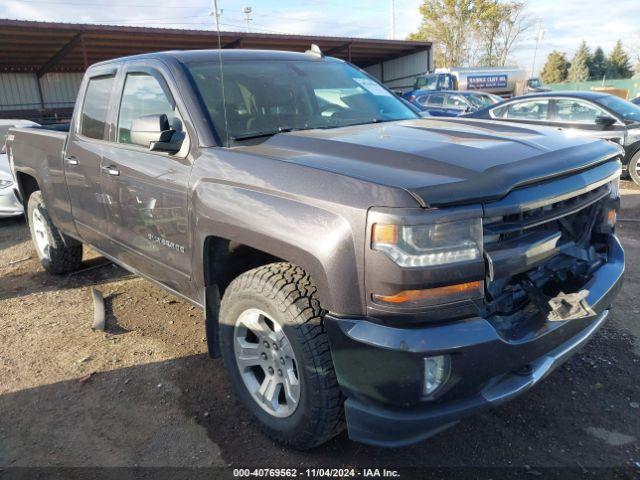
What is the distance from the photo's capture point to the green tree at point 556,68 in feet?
184

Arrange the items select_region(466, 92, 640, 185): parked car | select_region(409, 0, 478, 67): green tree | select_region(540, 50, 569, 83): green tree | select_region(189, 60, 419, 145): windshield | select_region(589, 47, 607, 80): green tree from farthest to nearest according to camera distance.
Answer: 1. select_region(589, 47, 607, 80): green tree
2. select_region(540, 50, 569, 83): green tree
3. select_region(409, 0, 478, 67): green tree
4. select_region(466, 92, 640, 185): parked car
5. select_region(189, 60, 419, 145): windshield

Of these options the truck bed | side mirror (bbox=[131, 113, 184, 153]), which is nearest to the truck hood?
side mirror (bbox=[131, 113, 184, 153])

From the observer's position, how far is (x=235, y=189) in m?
2.50

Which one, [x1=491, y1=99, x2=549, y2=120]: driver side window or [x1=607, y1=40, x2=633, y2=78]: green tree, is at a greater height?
[x1=607, y1=40, x2=633, y2=78]: green tree

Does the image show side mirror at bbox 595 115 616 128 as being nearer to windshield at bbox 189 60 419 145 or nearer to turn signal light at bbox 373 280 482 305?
windshield at bbox 189 60 419 145

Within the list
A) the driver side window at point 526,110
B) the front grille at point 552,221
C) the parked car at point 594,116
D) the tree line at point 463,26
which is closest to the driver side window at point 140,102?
the front grille at point 552,221

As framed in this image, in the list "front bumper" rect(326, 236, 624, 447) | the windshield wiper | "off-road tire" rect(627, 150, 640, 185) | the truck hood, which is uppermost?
the windshield wiper

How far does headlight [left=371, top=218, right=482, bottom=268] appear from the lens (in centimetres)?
191

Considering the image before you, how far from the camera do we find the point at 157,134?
9.20ft

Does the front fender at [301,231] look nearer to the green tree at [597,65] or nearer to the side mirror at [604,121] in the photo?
the side mirror at [604,121]

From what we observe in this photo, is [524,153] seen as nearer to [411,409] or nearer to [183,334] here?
[411,409]

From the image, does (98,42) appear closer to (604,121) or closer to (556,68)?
(604,121)

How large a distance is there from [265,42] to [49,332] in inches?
808

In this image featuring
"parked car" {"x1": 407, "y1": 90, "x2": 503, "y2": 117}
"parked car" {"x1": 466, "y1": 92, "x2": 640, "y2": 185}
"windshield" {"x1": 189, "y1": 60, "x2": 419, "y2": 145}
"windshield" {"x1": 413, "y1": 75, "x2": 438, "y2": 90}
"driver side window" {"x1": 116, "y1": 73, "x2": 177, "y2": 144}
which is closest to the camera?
"windshield" {"x1": 189, "y1": 60, "x2": 419, "y2": 145}
